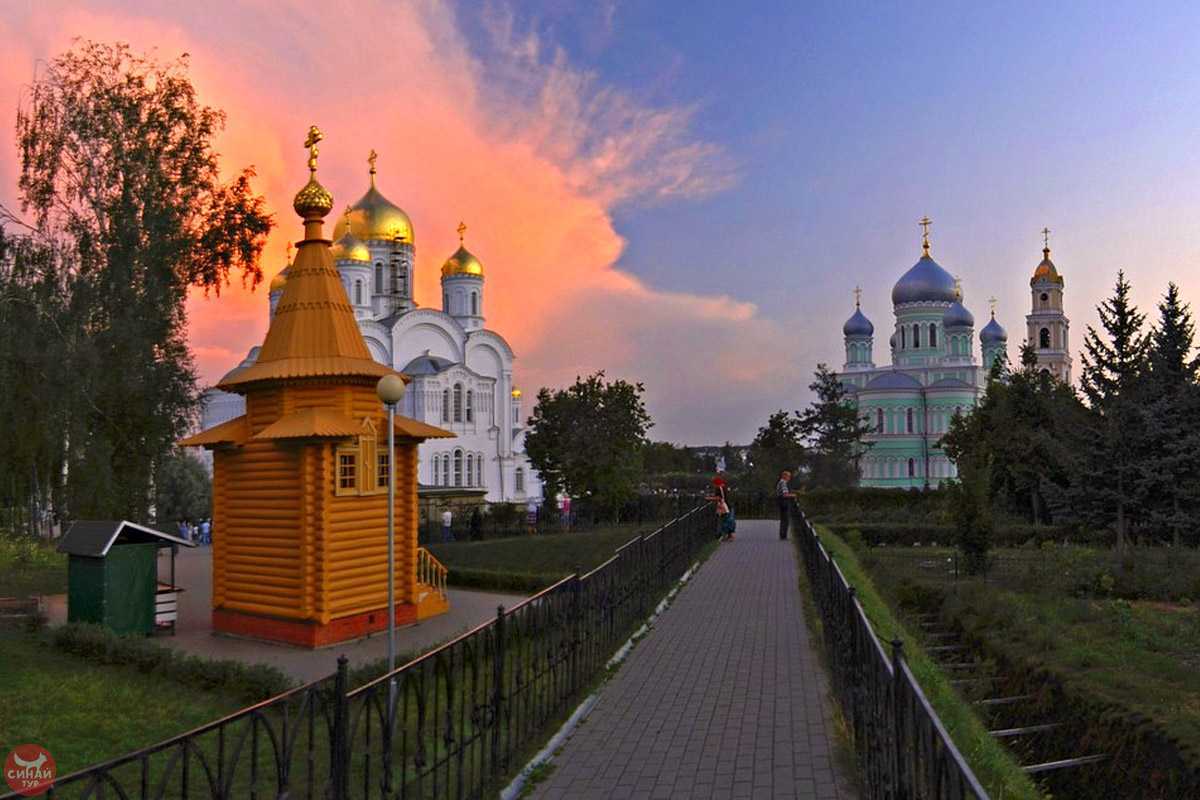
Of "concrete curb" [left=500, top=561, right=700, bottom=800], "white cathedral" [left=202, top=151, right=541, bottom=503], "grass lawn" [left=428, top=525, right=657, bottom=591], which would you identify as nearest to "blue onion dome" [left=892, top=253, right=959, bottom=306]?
"white cathedral" [left=202, top=151, right=541, bottom=503]

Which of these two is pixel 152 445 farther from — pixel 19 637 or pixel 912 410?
pixel 912 410

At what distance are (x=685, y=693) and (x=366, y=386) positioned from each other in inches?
297

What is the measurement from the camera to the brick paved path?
5.86 meters

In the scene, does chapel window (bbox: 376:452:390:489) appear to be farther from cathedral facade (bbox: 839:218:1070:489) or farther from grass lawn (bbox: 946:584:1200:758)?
cathedral facade (bbox: 839:218:1070:489)

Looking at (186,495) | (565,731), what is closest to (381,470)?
(565,731)

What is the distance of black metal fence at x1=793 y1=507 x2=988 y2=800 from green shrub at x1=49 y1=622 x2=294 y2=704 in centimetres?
600

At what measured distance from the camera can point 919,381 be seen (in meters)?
59.6

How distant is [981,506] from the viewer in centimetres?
1989

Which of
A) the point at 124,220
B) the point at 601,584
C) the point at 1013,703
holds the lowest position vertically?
the point at 1013,703

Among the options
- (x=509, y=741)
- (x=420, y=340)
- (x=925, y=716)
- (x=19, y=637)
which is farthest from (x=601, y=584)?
(x=420, y=340)

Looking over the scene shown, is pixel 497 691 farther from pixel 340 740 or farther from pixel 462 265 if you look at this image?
pixel 462 265

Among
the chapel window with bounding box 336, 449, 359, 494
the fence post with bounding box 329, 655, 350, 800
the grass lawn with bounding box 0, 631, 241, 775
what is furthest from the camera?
the chapel window with bounding box 336, 449, 359, 494

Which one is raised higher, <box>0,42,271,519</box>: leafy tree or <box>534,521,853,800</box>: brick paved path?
<box>0,42,271,519</box>: leafy tree

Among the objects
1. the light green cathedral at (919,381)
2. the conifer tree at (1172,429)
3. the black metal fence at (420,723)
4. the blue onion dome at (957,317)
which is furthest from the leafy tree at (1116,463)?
the blue onion dome at (957,317)
